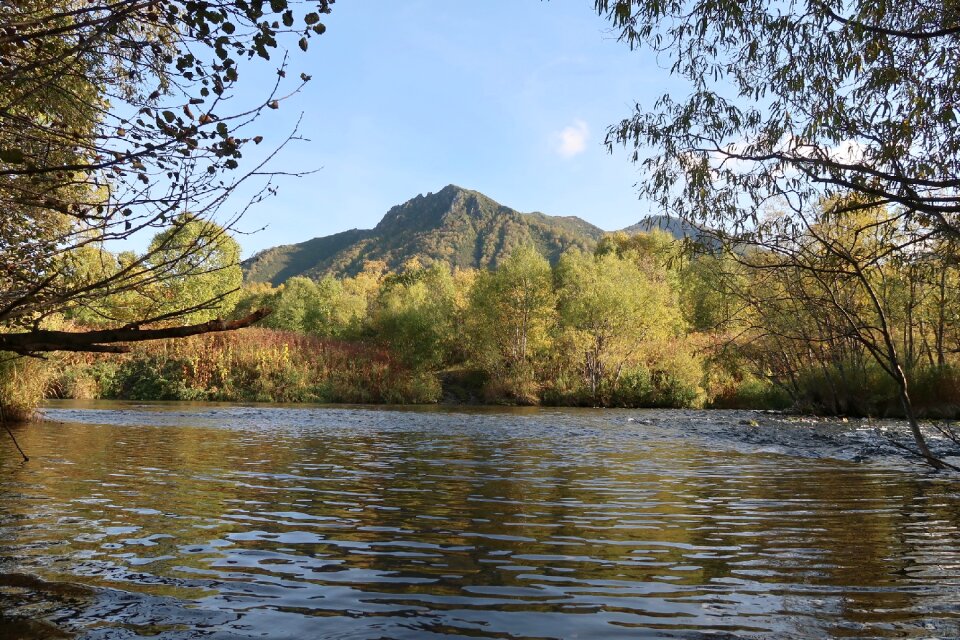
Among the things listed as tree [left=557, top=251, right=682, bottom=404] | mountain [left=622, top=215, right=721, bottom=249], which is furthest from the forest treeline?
mountain [left=622, top=215, right=721, bottom=249]

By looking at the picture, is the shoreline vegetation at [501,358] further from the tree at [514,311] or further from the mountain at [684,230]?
the mountain at [684,230]

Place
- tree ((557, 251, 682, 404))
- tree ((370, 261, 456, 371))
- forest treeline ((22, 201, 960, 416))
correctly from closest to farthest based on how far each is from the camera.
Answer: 1. forest treeline ((22, 201, 960, 416))
2. tree ((557, 251, 682, 404))
3. tree ((370, 261, 456, 371))

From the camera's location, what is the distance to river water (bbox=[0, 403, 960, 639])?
153 inches

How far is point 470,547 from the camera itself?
223 inches

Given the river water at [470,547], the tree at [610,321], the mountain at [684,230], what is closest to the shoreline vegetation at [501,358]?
the tree at [610,321]

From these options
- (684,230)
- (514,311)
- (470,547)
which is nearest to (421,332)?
(514,311)

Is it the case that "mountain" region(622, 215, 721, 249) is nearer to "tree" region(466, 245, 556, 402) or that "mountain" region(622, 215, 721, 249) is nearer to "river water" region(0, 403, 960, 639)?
"river water" region(0, 403, 960, 639)

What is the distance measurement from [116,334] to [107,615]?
161cm

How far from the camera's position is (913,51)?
24.2 ft

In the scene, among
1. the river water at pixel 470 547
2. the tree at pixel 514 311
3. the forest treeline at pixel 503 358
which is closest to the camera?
the river water at pixel 470 547

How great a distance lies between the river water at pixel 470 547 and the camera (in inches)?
153

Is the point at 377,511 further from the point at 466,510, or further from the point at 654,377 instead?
the point at 654,377

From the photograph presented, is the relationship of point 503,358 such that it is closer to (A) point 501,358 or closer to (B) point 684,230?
(A) point 501,358

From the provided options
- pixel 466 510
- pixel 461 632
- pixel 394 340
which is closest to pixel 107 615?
pixel 461 632
